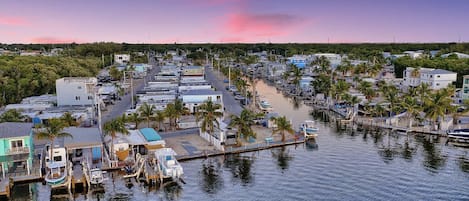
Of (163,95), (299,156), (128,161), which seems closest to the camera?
(128,161)

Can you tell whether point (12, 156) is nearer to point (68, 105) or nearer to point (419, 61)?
point (68, 105)

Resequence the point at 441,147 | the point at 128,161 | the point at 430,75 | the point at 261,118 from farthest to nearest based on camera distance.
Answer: the point at 430,75 → the point at 261,118 → the point at 441,147 → the point at 128,161

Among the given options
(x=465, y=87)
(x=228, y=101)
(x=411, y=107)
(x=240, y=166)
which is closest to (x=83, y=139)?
(x=240, y=166)

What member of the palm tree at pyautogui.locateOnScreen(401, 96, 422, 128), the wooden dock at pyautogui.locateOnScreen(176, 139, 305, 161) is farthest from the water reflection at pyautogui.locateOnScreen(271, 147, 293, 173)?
the palm tree at pyautogui.locateOnScreen(401, 96, 422, 128)

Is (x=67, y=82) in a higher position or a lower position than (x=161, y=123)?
higher

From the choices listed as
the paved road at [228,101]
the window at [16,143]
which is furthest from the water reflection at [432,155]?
the window at [16,143]

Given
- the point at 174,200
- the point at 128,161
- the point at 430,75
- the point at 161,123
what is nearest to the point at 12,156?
the point at 128,161

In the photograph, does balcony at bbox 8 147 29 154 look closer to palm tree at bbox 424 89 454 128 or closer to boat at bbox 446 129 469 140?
palm tree at bbox 424 89 454 128
